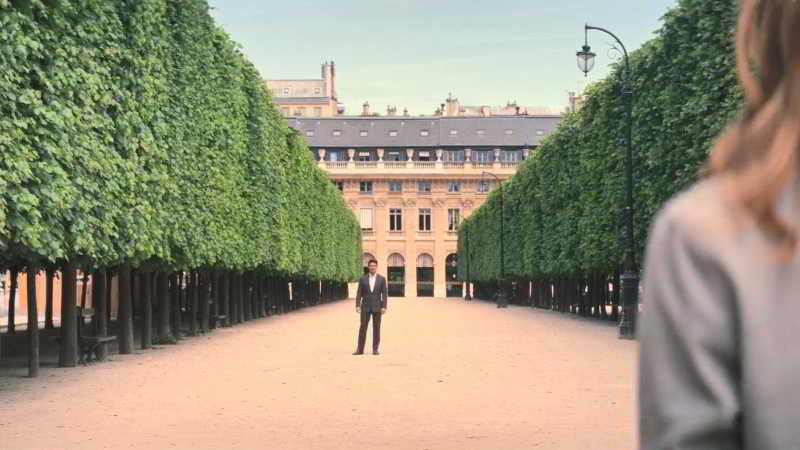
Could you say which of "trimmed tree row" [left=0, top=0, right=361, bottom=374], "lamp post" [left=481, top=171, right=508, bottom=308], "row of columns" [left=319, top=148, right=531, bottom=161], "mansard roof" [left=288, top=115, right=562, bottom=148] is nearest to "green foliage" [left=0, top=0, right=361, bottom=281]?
"trimmed tree row" [left=0, top=0, right=361, bottom=374]

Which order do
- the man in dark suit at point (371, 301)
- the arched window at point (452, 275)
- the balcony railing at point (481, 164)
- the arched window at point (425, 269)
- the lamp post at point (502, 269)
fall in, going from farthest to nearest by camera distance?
the arched window at point (425, 269)
the arched window at point (452, 275)
the balcony railing at point (481, 164)
the lamp post at point (502, 269)
the man in dark suit at point (371, 301)

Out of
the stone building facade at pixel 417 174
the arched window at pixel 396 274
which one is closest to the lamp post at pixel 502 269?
the stone building facade at pixel 417 174

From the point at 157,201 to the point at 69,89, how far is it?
19.5 feet

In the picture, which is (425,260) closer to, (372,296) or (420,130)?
(420,130)

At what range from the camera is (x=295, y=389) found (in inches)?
613

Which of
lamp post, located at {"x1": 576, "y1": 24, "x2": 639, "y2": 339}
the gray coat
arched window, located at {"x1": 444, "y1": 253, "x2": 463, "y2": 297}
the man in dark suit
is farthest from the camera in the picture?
arched window, located at {"x1": 444, "y1": 253, "x2": 463, "y2": 297}

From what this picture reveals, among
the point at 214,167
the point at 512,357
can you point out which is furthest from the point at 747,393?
the point at 214,167

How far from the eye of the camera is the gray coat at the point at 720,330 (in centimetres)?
141

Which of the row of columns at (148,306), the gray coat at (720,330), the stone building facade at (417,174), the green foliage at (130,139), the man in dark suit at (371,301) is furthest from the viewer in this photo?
the stone building facade at (417,174)

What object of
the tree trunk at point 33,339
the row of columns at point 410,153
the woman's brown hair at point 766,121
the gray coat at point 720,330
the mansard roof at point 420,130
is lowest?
the tree trunk at point 33,339

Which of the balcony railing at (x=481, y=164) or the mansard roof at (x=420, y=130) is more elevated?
the mansard roof at (x=420, y=130)

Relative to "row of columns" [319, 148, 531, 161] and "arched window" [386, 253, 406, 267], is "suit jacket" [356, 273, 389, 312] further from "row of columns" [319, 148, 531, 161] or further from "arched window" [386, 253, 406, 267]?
"arched window" [386, 253, 406, 267]

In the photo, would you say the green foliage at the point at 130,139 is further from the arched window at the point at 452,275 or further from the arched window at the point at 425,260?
the arched window at the point at 425,260

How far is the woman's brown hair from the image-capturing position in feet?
4.69
